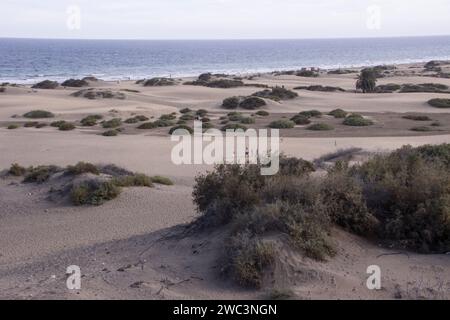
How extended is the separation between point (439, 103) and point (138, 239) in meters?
30.7

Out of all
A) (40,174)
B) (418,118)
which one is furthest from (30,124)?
(418,118)

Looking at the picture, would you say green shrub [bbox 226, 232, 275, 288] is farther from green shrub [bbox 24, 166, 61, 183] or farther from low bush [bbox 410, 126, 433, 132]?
low bush [bbox 410, 126, 433, 132]

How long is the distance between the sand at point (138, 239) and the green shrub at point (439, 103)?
26.4 feet

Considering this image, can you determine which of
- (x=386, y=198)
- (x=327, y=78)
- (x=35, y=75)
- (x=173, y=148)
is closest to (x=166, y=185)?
(x=173, y=148)

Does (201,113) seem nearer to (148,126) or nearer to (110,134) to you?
(148,126)

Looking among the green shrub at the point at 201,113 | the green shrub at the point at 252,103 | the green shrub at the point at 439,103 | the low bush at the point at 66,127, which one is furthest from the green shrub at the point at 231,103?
the low bush at the point at 66,127

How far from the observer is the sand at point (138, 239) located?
707 cm

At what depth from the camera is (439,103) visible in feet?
121

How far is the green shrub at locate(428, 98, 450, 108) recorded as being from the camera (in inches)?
1441

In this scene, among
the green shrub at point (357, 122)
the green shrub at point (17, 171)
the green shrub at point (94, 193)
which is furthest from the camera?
the green shrub at point (357, 122)

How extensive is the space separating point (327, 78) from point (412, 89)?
16.1 m

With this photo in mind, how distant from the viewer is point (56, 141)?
23.9 metres

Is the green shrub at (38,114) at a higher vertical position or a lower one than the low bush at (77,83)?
lower

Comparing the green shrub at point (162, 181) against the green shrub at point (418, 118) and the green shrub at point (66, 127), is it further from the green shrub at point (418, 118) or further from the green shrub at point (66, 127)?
the green shrub at point (418, 118)
